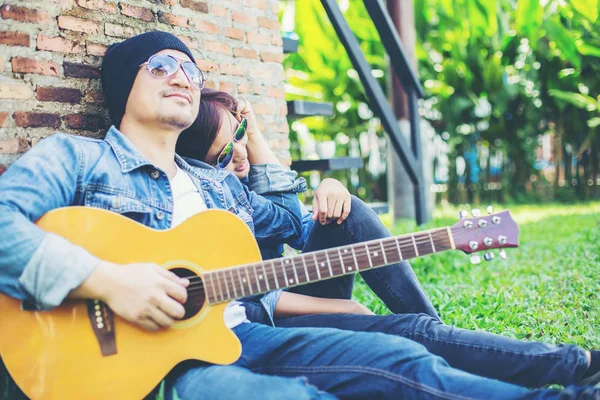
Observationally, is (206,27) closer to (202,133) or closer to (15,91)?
(202,133)

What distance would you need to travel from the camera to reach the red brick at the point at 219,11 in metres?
3.25

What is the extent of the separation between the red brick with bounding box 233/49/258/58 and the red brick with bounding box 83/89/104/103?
1008mm

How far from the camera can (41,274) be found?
1.67 meters

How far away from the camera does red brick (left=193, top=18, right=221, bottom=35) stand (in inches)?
123

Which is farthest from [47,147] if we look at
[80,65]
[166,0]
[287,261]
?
[166,0]

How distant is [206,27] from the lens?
3189 mm

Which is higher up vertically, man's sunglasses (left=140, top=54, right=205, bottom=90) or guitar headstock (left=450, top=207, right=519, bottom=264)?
man's sunglasses (left=140, top=54, right=205, bottom=90)

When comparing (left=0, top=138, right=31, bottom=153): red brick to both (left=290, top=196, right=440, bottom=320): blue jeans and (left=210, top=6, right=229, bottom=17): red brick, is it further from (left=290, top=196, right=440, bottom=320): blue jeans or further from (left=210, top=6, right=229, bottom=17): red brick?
(left=210, top=6, right=229, bottom=17): red brick

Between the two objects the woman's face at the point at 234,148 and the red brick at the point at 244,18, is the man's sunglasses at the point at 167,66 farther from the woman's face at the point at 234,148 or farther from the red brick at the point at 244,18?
the red brick at the point at 244,18

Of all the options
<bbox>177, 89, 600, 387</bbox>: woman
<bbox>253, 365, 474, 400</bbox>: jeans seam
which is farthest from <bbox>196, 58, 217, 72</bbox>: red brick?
<bbox>253, 365, 474, 400</bbox>: jeans seam

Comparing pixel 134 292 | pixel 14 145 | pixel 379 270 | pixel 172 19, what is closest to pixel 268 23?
pixel 172 19

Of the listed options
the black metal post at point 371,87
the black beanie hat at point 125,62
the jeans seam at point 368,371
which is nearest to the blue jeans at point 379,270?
the jeans seam at point 368,371

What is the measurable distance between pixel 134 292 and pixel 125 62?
106 cm

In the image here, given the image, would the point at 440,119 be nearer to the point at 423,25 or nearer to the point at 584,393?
the point at 423,25
